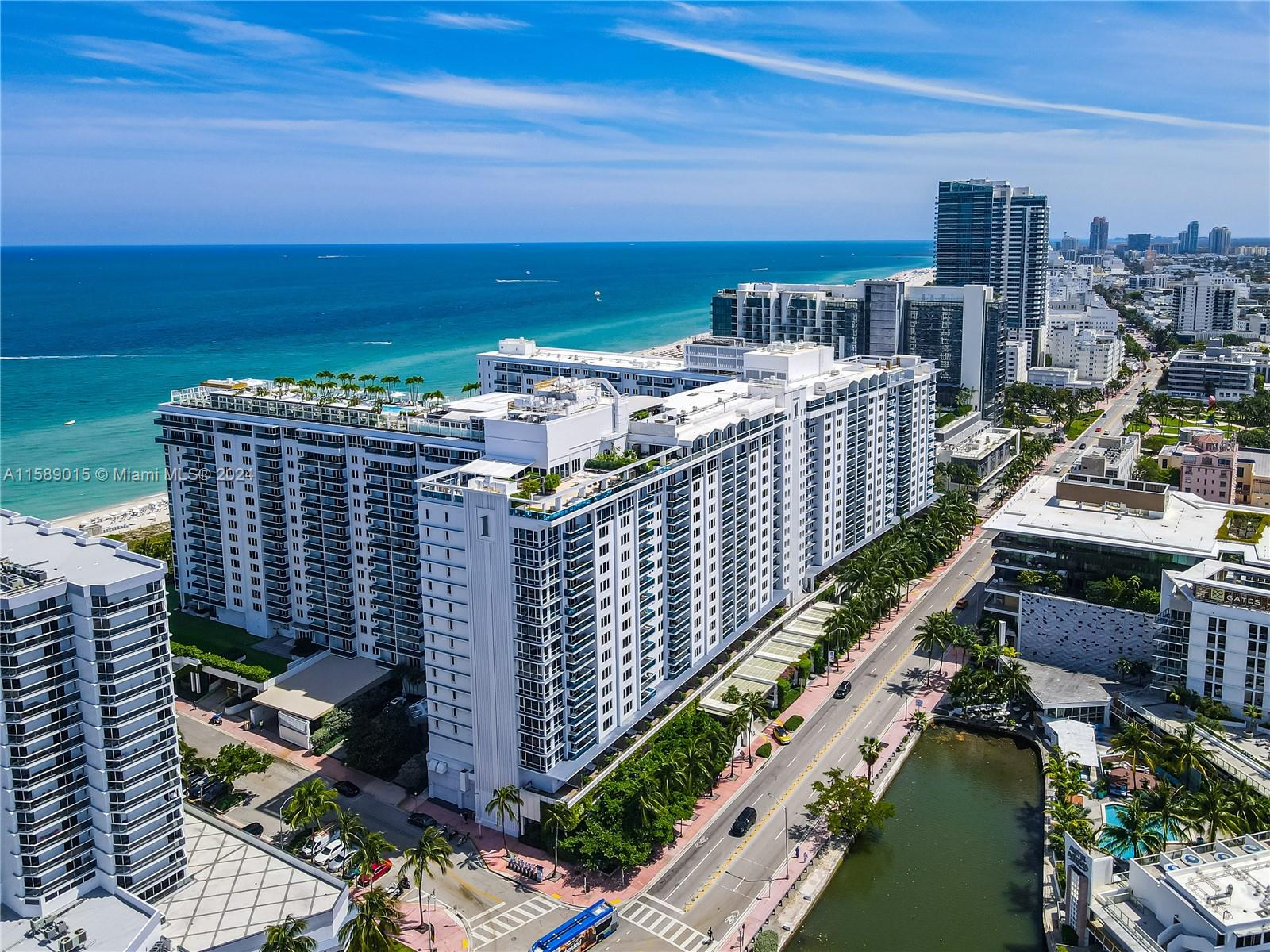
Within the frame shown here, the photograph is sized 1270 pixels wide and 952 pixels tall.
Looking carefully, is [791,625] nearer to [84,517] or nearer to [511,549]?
[511,549]

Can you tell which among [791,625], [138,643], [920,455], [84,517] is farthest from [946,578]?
[84,517]

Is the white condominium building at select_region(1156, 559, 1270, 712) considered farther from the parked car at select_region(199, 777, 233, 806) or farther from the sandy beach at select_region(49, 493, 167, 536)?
the sandy beach at select_region(49, 493, 167, 536)

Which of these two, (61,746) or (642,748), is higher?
(61,746)

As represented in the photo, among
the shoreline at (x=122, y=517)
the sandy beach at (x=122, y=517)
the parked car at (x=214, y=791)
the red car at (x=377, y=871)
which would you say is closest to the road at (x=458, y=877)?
the red car at (x=377, y=871)

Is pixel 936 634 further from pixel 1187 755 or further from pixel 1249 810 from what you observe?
pixel 1249 810

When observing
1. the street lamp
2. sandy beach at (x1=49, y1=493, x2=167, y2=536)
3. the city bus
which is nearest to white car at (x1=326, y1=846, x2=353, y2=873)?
the city bus

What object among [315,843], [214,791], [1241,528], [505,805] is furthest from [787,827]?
[1241,528]

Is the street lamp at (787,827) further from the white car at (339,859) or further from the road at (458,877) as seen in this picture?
the white car at (339,859)
